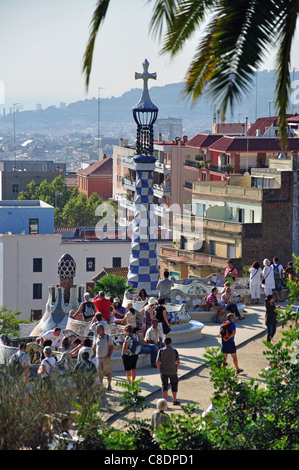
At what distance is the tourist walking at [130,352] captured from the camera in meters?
16.0

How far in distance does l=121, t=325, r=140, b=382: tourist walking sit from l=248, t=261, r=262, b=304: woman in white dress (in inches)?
317

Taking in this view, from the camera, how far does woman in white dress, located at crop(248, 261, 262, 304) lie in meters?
23.7

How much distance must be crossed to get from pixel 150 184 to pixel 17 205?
1804 inches

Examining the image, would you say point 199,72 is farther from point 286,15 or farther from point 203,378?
point 203,378

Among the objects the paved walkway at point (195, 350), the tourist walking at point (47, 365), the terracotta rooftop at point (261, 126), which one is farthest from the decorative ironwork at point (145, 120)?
the terracotta rooftop at point (261, 126)

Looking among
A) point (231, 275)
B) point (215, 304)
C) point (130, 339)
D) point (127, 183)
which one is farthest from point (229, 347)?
point (127, 183)

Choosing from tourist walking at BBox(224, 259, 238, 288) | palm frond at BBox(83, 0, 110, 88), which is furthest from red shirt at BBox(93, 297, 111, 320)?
palm frond at BBox(83, 0, 110, 88)

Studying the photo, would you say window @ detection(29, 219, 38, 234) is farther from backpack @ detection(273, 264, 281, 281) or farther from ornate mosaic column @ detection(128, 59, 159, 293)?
backpack @ detection(273, 264, 281, 281)

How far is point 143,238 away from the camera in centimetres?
2394

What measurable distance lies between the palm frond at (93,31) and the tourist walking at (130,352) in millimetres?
6638

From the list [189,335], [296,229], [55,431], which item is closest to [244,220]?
[296,229]

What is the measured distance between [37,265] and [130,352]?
41.5 metres

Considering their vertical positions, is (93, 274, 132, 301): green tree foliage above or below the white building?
above

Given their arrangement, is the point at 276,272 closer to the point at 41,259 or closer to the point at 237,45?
the point at 237,45
